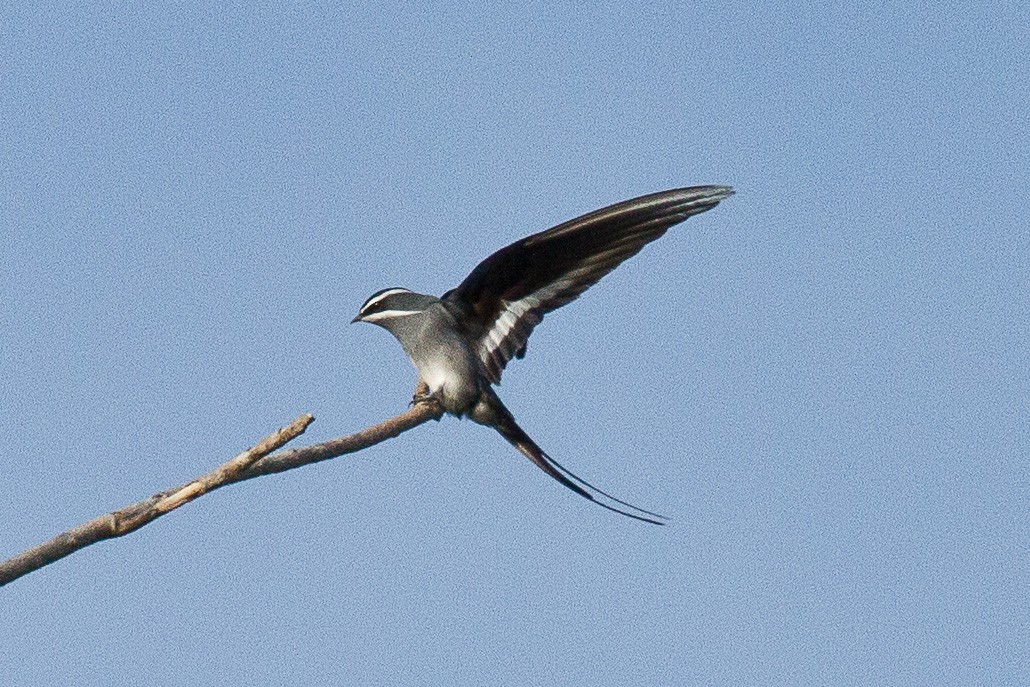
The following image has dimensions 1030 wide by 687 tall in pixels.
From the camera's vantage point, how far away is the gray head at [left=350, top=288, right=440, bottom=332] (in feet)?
31.4

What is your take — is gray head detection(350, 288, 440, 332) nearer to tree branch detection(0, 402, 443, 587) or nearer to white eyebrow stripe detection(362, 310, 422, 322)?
white eyebrow stripe detection(362, 310, 422, 322)

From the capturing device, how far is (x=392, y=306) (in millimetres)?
9773

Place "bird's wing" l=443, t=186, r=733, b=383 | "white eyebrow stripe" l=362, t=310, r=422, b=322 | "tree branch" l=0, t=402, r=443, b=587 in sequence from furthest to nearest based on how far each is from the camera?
"white eyebrow stripe" l=362, t=310, r=422, b=322, "bird's wing" l=443, t=186, r=733, b=383, "tree branch" l=0, t=402, r=443, b=587

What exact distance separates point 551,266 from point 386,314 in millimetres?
1296

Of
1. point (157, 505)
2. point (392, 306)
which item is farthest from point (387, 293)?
point (157, 505)

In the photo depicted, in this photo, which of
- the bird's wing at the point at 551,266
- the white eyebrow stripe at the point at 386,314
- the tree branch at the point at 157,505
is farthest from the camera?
the white eyebrow stripe at the point at 386,314

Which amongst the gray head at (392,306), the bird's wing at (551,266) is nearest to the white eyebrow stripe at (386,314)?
the gray head at (392,306)

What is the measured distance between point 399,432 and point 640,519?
1609mm

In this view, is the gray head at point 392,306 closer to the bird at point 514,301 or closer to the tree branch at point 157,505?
the bird at point 514,301

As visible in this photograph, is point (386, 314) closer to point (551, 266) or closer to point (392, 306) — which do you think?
point (392, 306)

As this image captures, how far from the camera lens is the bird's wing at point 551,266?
8805mm

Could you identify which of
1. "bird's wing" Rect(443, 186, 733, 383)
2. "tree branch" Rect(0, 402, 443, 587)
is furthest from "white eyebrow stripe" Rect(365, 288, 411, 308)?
"tree branch" Rect(0, 402, 443, 587)

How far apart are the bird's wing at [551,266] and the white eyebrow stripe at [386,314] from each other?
0.90 feet

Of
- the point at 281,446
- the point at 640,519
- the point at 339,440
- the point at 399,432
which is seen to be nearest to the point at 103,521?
the point at 281,446
